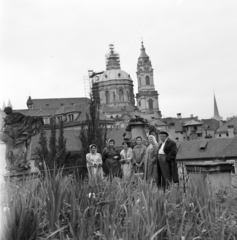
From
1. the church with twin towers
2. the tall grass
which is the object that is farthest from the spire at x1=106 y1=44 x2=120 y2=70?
the tall grass

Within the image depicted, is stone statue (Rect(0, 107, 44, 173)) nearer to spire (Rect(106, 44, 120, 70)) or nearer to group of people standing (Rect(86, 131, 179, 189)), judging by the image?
group of people standing (Rect(86, 131, 179, 189))

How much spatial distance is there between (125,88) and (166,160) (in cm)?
13282

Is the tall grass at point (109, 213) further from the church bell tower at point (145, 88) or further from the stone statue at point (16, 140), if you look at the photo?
the church bell tower at point (145, 88)

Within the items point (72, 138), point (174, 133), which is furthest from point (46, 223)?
point (174, 133)

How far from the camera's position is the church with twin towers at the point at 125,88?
454ft

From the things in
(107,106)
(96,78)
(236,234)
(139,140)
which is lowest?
(236,234)

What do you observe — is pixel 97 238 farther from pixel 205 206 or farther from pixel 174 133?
pixel 174 133

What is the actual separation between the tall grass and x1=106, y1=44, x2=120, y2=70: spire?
142172mm

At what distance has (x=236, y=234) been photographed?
4.16 metres

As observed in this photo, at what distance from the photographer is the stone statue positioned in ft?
30.3

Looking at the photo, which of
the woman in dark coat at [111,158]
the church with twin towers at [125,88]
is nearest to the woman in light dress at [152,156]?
the woman in dark coat at [111,158]

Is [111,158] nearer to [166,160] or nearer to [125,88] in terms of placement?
[166,160]

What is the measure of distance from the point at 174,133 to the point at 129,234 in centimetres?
10745

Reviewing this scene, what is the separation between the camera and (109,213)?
14.5ft
